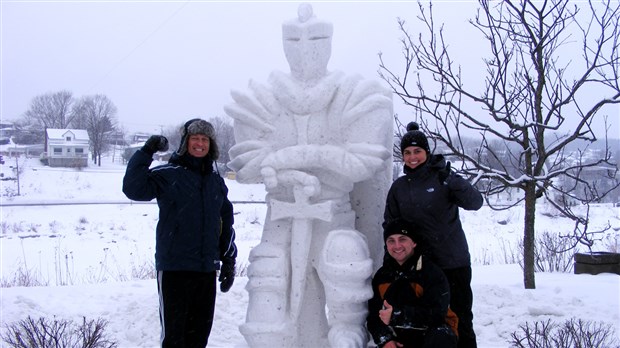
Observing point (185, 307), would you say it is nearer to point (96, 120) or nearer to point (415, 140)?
point (415, 140)

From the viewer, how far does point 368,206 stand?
3.67 m

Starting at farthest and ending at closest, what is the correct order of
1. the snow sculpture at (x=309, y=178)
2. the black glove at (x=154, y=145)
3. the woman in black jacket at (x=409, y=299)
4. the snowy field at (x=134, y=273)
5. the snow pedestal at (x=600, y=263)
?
the snow pedestal at (x=600, y=263), the snowy field at (x=134, y=273), the black glove at (x=154, y=145), the snow sculpture at (x=309, y=178), the woman in black jacket at (x=409, y=299)

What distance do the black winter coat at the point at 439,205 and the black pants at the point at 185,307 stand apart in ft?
3.76

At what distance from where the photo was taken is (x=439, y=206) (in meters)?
3.21

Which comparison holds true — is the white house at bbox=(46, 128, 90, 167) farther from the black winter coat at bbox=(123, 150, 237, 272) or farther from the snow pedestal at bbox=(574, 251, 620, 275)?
the black winter coat at bbox=(123, 150, 237, 272)

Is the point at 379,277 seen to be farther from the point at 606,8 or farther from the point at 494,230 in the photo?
the point at 494,230

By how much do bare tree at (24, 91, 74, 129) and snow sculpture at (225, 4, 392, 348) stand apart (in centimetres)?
3906

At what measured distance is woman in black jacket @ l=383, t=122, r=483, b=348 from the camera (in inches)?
126

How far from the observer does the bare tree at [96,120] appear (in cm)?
3394

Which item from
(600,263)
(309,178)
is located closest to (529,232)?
(600,263)

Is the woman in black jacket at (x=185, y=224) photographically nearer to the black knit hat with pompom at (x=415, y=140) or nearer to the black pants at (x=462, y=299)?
the black knit hat with pompom at (x=415, y=140)

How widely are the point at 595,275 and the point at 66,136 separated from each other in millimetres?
31668

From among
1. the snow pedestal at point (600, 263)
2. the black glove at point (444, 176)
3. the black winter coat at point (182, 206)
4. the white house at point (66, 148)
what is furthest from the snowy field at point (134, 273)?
the white house at point (66, 148)

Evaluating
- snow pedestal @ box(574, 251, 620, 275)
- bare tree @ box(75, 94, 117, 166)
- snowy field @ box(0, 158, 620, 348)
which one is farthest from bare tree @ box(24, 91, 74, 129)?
snow pedestal @ box(574, 251, 620, 275)
